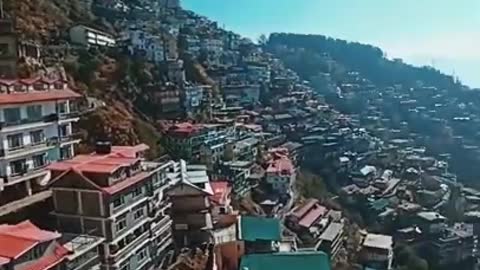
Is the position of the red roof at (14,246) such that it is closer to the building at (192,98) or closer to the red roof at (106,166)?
the red roof at (106,166)

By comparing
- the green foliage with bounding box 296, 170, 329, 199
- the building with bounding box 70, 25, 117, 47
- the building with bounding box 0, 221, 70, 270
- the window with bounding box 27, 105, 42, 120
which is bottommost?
the green foliage with bounding box 296, 170, 329, 199

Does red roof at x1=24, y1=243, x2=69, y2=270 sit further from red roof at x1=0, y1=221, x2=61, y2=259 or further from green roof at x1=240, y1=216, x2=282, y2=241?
green roof at x1=240, y1=216, x2=282, y2=241

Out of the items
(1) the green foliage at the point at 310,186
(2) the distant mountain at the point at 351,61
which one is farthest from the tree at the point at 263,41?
(1) the green foliage at the point at 310,186

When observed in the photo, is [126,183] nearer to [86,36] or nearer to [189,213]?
[189,213]

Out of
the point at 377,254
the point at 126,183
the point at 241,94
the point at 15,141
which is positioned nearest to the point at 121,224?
the point at 126,183

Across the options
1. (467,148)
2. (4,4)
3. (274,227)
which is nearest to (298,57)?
(467,148)

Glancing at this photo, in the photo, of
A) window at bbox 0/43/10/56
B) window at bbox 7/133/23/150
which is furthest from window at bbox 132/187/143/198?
window at bbox 0/43/10/56
